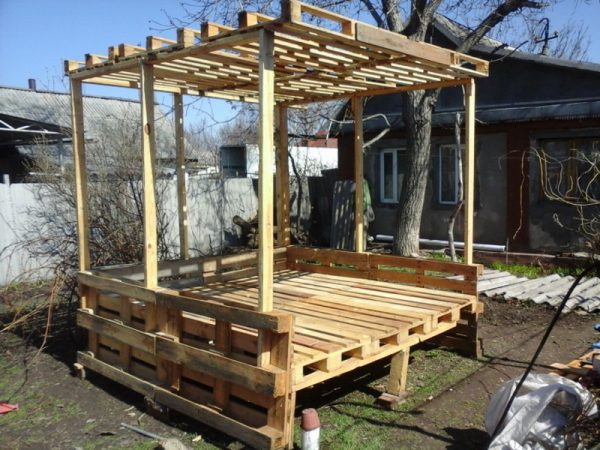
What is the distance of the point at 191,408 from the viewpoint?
419 cm

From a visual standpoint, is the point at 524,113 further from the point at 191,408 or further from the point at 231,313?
the point at 191,408

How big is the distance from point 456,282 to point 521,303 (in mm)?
2289

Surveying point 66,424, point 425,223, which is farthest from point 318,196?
point 66,424

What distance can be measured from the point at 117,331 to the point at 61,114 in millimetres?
13097

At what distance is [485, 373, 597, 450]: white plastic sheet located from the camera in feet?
11.2

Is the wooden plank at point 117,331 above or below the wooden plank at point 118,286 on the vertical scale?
below

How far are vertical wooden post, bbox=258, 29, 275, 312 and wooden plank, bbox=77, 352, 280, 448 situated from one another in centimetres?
83

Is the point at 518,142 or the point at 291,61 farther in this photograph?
the point at 518,142

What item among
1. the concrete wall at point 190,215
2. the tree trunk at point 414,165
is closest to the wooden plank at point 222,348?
the concrete wall at point 190,215

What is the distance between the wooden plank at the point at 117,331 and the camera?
4636 millimetres

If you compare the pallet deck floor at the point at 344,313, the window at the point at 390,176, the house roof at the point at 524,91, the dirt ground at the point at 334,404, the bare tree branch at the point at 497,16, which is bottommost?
the dirt ground at the point at 334,404

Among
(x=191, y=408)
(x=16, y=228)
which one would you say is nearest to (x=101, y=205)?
(x=16, y=228)

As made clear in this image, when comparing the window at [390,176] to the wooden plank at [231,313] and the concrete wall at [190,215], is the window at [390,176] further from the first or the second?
the wooden plank at [231,313]

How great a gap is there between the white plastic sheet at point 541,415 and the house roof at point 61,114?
8.02m
